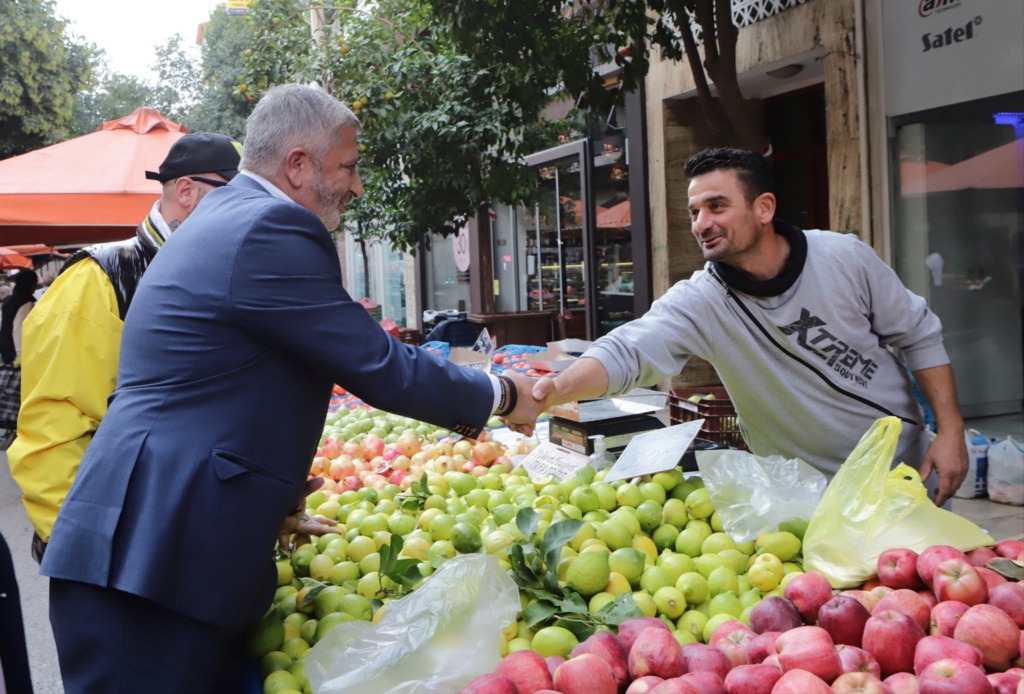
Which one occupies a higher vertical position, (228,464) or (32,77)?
(32,77)

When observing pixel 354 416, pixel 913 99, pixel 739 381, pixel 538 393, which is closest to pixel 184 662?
pixel 538 393

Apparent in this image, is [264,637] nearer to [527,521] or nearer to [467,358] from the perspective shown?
[527,521]

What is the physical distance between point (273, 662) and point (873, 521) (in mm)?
1556

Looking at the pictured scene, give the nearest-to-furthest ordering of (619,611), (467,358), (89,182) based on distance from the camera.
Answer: (619,611), (467,358), (89,182)

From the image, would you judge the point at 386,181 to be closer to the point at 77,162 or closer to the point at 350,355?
the point at 77,162

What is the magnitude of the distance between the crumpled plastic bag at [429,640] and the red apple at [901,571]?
890 mm

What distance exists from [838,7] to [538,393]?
5636 millimetres

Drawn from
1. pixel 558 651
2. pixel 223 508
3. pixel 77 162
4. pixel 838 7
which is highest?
pixel 838 7

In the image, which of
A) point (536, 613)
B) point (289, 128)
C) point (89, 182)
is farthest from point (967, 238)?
point (89, 182)

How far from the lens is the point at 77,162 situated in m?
7.27

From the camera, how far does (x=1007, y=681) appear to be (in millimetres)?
1577

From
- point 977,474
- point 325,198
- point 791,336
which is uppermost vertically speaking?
point 325,198

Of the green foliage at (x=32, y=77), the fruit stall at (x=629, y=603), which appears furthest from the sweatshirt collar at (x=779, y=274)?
the green foliage at (x=32, y=77)

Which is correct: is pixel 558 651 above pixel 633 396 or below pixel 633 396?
below
